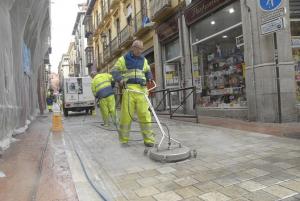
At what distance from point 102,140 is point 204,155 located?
2.83 m

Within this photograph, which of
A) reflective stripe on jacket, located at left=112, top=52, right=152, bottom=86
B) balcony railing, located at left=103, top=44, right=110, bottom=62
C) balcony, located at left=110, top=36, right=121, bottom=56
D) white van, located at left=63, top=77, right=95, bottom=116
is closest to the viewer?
reflective stripe on jacket, located at left=112, top=52, right=152, bottom=86

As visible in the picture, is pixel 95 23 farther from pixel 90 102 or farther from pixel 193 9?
pixel 193 9

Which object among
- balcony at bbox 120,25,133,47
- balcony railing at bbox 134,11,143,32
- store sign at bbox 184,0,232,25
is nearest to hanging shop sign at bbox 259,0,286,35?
store sign at bbox 184,0,232,25

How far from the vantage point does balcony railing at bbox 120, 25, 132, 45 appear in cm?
2097

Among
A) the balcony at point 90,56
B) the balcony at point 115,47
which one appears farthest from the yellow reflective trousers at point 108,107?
the balcony at point 90,56

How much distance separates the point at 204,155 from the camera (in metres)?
4.98

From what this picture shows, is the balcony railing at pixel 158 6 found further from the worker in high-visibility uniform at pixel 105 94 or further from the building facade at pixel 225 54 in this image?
the worker in high-visibility uniform at pixel 105 94

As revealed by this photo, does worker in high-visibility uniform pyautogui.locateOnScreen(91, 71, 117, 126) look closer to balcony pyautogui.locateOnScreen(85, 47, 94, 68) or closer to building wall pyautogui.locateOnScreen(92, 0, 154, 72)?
building wall pyautogui.locateOnScreen(92, 0, 154, 72)

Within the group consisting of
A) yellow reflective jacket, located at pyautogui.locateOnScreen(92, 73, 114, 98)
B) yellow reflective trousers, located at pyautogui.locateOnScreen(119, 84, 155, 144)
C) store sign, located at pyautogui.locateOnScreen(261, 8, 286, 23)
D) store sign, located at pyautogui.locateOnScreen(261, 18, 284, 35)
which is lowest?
yellow reflective trousers, located at pyautogui.locateOnScreen(119, 84, 155, 144)

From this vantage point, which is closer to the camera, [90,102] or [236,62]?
[236,62]

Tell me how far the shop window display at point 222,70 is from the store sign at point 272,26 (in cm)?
177

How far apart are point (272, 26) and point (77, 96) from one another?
47.7ft

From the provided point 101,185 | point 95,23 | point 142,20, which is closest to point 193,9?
point 142,20

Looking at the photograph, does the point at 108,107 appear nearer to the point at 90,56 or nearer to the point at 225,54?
the point at 225,54
